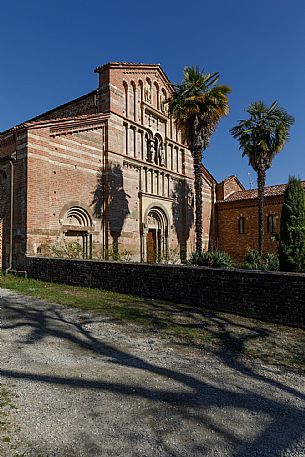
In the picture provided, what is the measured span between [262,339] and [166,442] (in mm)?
3675

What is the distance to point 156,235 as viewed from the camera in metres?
21.3

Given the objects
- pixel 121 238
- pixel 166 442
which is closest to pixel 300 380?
pixel 166 442

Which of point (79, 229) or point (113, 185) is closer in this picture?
point (79, 229)

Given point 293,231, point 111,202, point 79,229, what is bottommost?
point 293,231

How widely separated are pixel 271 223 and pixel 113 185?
12545mm

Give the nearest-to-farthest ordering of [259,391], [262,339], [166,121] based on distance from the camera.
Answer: [259,391] < [262,339] < [166,121]

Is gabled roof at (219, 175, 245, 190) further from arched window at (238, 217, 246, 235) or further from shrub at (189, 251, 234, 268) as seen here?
shrub at (189, 251, 234, 268)

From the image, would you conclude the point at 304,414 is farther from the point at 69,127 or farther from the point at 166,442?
the point at 69,127

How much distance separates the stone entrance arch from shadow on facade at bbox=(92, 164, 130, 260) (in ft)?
9.14

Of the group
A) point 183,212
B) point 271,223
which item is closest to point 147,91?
point 183,212

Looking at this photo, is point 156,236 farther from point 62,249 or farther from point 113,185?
point 62,249

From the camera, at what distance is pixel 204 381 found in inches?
155

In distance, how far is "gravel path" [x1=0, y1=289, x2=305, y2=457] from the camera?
262 centimetres

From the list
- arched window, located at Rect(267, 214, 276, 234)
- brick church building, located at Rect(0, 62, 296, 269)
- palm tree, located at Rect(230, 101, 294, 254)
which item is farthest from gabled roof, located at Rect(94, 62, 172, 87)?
arched window, located at Rect(267, 214, 276, 234)
